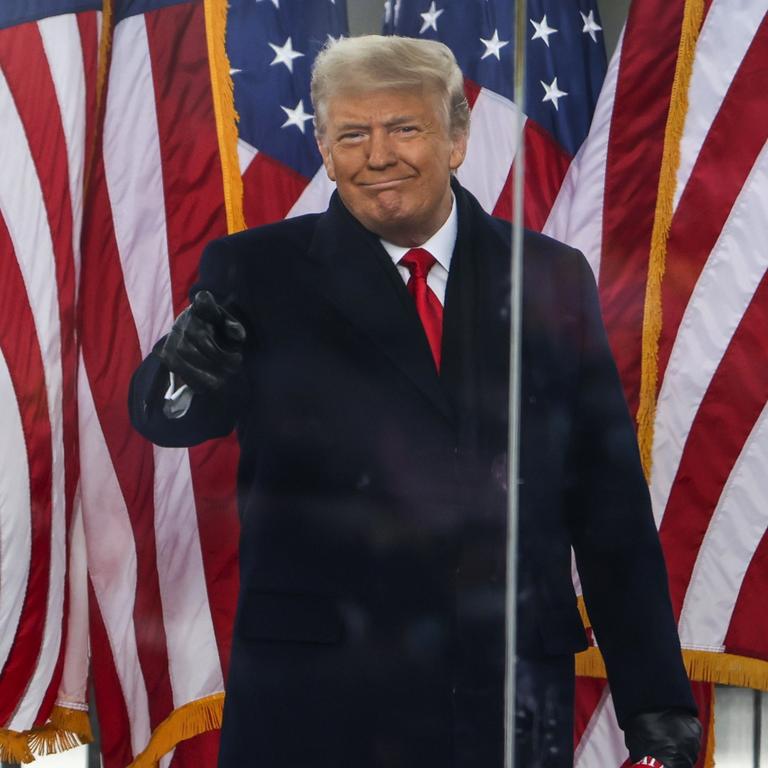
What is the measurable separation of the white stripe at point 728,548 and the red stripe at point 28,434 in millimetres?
816

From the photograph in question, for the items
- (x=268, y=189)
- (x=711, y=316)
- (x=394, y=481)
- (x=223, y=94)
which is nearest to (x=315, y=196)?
(x=268, y=189)

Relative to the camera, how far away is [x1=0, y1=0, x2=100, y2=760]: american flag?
156cm

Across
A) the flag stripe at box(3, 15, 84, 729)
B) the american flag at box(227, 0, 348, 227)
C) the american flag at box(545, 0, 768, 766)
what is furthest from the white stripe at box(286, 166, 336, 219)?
the american flag at box(545, 0, 768, 766)

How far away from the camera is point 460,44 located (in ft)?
5.48

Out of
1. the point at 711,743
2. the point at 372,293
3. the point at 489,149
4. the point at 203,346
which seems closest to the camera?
the point at 203,346

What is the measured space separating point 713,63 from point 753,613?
2.31 ft

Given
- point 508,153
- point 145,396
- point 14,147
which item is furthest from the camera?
point 508,153

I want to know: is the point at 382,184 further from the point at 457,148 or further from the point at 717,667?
the point at 717,667

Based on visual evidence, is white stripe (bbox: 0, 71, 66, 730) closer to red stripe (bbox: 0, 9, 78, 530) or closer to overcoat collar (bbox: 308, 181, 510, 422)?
red stripe (bbox: 0, 9, 78, 530)

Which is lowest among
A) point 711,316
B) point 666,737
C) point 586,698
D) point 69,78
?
point 666,737

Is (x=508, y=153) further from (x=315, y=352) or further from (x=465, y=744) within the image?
(x=465, y=744)

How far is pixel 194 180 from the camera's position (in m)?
1.62

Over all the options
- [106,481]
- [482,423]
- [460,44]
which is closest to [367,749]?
[482,423]

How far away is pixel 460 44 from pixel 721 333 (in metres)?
0.50
